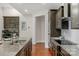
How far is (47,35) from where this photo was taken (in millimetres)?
8320

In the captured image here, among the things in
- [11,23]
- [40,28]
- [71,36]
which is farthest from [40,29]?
[71,36]

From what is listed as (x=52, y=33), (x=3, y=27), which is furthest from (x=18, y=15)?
(x=52, y=33)

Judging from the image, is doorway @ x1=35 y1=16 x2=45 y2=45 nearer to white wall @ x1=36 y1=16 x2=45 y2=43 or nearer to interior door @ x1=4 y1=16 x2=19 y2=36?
white wall @ x1=36 y1=16 x2=45 y2=43

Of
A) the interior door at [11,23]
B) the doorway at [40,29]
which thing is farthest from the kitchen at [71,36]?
the doorway at [40,29]

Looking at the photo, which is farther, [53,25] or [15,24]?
[15,24]

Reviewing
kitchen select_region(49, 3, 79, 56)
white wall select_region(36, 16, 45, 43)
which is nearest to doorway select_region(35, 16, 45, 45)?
white wall select_region(36, 16, 45, 43)

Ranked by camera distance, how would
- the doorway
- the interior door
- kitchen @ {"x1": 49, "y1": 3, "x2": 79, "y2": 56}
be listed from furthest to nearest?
the doorway, the interior door, kitchen @ {"x1": 49, "y1": 3, "x2": 79, "y2": 56}


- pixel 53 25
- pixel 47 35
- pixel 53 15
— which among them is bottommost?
pixel 47 35

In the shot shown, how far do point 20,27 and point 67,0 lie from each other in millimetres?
8862

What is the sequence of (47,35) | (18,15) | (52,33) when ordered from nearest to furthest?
1. (52,33)
2. (47,35)
3. (18,15)

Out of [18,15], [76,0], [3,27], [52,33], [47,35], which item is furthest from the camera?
[18,15]

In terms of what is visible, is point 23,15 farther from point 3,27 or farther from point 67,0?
point 67,0

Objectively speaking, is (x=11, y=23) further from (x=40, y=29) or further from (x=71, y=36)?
(x=71, y=36)

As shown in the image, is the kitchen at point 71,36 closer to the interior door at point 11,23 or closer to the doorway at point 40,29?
the interior door at point 11,23
